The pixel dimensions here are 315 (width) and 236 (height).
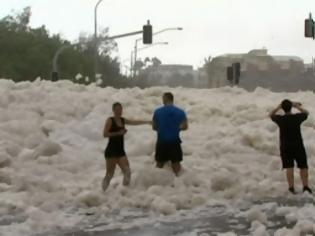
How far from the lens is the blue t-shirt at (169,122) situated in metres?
13.6

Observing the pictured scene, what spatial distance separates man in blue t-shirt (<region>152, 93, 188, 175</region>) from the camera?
13.6 meters

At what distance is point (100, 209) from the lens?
1200 centimetres

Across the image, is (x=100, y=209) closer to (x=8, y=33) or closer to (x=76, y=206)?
(x=76, y=206)

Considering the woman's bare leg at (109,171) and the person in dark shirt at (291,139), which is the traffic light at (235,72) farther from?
the woman's bare leg at (109,171)

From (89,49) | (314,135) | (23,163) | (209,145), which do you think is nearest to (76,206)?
(23,163)

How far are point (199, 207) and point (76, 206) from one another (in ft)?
5.89

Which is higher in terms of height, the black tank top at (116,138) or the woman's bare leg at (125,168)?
the black tank top at (116,138)

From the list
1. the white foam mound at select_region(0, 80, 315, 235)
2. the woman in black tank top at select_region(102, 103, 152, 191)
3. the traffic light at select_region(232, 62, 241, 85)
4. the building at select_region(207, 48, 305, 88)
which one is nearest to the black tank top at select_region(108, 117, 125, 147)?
the woman in black tank top at select_region(102, 103, 152, 191)

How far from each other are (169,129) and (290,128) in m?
1.92

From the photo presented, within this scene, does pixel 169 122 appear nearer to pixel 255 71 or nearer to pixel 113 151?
pixel 113 151

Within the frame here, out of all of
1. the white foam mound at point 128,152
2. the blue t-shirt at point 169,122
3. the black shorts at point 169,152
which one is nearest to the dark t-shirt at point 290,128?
the white foam mound at point 128,152

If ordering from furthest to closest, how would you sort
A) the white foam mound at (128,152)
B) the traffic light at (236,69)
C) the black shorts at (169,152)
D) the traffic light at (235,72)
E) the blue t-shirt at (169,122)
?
1. the traffic light at (235,72)
2. the traffic light at (236,69)
3. the black shorts at (169,152)
4. the blue t-shirt at (169,122)
5. the white foam mound at (128,152)

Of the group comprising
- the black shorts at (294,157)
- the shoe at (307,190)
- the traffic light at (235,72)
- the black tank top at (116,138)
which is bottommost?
the shoe at (307,190)

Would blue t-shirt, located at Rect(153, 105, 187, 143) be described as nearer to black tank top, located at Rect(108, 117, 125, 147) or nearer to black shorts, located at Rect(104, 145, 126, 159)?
black tank top, located at Rect(108, 117, 125, 147)
